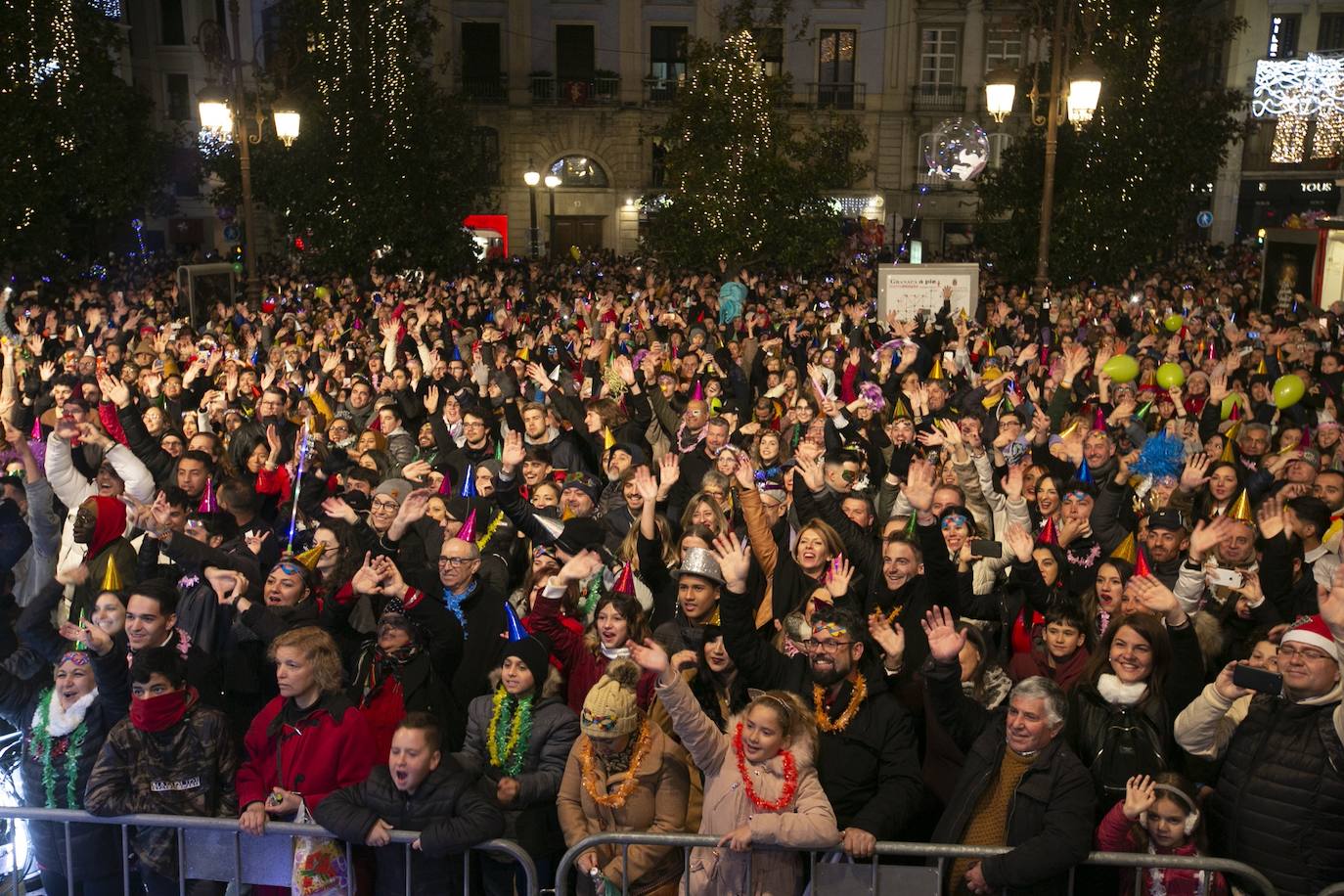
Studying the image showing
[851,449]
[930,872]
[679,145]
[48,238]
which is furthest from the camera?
[679,145]

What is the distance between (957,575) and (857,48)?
1613 inches

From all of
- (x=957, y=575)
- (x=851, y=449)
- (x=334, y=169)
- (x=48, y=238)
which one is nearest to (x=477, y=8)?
(x=334, y=169)

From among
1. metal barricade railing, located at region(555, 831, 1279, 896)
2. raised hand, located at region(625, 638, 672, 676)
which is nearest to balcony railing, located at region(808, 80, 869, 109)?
raised hand, located at region(625, 638, 672, 676)

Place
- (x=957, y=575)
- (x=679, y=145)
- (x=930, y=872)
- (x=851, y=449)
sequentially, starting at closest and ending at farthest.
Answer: (x=930, y=872)
(x=957, y=575)
(x=851, y=449)
(x=679, y=145)

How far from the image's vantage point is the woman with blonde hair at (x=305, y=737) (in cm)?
448

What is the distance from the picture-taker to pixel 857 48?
43531mm

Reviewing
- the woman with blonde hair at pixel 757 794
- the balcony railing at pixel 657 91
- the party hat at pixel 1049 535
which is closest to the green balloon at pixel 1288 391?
the party hat at pixel 1049 535

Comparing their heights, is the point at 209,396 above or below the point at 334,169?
below

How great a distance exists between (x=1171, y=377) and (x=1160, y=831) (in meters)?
8.52

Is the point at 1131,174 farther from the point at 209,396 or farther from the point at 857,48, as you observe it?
the point at 857,48

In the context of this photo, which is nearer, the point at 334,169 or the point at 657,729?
the point at 657,729

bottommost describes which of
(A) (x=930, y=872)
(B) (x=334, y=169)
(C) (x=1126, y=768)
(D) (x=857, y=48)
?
(A) (x=930, y=872)

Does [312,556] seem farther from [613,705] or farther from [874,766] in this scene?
[874,766]

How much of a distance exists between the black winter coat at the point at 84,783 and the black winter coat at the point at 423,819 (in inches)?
36.5
